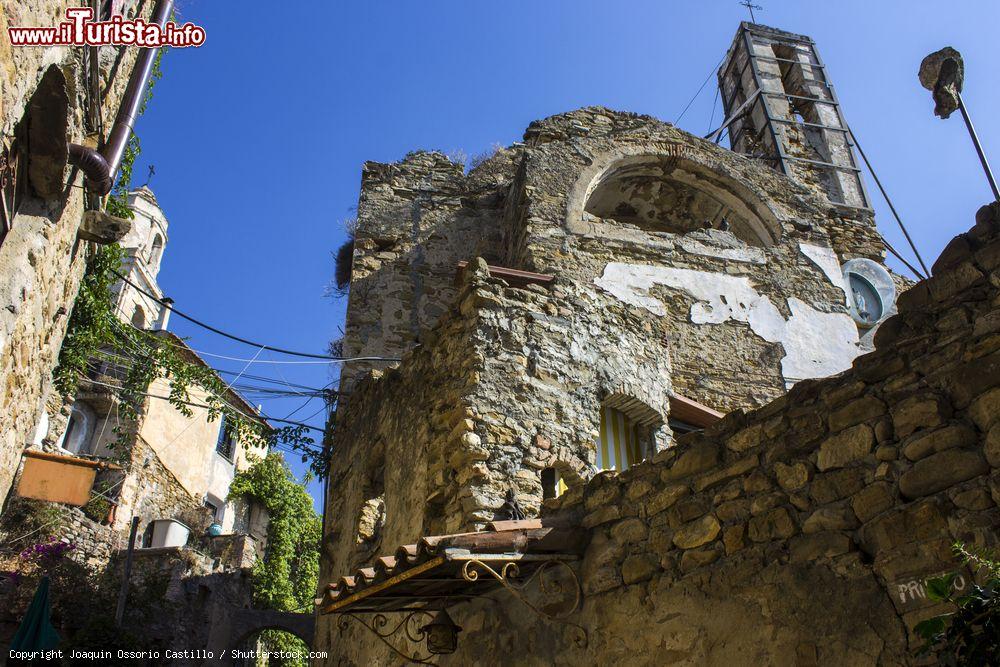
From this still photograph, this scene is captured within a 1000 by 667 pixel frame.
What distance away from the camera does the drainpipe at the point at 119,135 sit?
4.55m

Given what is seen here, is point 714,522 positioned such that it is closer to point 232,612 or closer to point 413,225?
point 413,225

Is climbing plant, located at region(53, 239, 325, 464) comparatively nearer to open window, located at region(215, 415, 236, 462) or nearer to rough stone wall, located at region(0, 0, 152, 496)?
rough stone wall, located at region(0, 0, 152, 496)

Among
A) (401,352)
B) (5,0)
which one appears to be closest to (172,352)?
(401,352)

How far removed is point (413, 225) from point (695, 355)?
513 cm

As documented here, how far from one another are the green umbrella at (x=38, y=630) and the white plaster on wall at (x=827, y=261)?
13326 mm

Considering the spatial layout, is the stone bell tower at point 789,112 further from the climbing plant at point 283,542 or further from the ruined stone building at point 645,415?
the climbing plant at point 283,542

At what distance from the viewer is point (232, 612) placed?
56.2 feet

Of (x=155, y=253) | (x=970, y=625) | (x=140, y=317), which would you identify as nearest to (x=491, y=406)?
(x=970, y=625)

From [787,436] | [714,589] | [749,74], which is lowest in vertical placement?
[714,589]

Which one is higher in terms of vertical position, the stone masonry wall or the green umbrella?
the stone masonry wall

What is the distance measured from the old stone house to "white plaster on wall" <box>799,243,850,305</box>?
977 centimetres

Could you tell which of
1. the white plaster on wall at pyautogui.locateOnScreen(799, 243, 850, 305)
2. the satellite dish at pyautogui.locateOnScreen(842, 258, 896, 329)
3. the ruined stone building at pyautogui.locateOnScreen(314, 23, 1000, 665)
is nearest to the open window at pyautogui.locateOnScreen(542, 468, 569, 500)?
the ruined stone building at pyautogui.locateOnScreen(314, 23, 1000, 665)

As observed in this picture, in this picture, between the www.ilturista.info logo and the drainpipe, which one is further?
the drainpipe

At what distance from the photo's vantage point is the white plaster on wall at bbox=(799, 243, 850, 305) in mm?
11469
